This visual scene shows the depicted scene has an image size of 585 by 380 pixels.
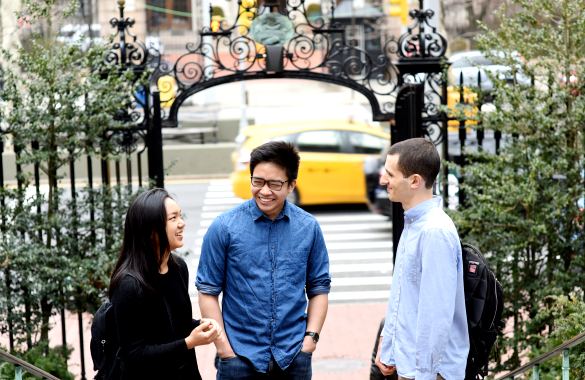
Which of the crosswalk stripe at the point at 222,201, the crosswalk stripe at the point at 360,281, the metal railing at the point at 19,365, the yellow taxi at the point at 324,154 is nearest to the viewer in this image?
the metal railing at the point at 19,365

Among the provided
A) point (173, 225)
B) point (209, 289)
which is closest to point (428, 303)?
point (209, 289)

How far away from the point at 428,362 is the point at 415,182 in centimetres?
77

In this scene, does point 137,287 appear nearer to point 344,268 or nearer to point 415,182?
point 415,182

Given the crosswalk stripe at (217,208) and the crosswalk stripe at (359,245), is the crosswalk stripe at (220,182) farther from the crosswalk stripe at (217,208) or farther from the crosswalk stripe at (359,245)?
the crosswalk stripe at (359,245)

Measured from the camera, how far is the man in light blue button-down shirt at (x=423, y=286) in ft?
9.29

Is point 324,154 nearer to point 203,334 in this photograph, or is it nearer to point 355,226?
point 355,226

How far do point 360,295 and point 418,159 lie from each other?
6024 millimetres

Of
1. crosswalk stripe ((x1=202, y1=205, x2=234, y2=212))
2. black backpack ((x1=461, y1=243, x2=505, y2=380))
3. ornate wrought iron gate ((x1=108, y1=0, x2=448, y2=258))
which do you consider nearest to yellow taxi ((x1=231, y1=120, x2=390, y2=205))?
crosswalk stripe ((x1=202, y1=205, x2=234, y2=212))

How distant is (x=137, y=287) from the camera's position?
108 inches

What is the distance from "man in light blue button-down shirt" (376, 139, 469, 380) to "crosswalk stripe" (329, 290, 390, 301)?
219 inches

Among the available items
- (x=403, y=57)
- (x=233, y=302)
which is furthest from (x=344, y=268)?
(x=233, y=302)

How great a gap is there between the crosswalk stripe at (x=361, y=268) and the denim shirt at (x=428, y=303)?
686 centimetres

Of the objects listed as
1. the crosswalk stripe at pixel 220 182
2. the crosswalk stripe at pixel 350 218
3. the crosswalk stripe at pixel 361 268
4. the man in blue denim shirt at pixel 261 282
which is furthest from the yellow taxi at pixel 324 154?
the man in blue denim shirt at pixel 261 282

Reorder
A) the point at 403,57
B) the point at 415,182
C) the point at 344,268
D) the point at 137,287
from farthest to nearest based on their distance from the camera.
A: the point at 344,268 < the point at 403,57 < the point at 415,182 < the point at 137,287
